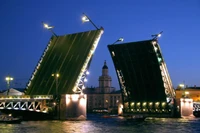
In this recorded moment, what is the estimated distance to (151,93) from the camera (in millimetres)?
80000

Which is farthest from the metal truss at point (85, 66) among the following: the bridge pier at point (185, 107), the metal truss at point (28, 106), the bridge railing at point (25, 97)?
the bridge pier at point (185, 107)

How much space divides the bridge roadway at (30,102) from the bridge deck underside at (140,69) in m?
Answer: 14.4

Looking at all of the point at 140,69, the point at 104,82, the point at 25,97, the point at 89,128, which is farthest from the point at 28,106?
the point at 104,82

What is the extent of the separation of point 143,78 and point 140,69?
193 centimetres

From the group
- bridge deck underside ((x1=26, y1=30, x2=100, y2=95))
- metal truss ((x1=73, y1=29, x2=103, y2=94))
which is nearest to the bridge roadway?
bridge deck underside ((x1=26, y1=30, x2=100, y2=95))

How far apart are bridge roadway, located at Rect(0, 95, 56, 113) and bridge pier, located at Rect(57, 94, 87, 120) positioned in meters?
2.10

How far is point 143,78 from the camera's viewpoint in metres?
76.2

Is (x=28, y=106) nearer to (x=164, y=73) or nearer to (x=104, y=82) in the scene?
(x=164, y=73)

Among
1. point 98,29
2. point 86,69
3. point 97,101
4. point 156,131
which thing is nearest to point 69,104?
point 86,69

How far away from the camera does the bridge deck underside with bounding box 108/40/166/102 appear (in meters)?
72.0

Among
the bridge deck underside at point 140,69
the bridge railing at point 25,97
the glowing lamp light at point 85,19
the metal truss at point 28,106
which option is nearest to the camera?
the bridge railing at point 25,97

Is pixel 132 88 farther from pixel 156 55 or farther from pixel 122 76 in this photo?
pixel 156 55

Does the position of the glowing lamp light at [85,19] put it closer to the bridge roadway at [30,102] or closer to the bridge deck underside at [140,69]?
the bridge deck underside at [140,69]

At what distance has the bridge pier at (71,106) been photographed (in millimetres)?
65812
